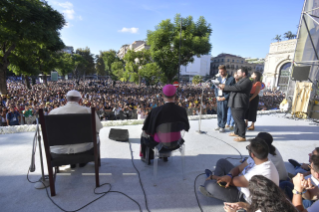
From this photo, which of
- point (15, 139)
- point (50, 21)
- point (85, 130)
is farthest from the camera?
point (50, 21)

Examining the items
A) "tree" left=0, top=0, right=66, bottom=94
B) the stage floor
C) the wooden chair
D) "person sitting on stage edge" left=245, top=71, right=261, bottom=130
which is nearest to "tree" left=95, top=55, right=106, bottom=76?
"tree" left=0, top=0, right=66, bottom=94

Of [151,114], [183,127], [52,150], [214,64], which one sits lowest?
[52,150]

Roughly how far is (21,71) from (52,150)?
51.8 ft

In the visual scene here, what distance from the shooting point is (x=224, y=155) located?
10.1 ft

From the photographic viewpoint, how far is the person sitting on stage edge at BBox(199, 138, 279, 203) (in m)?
1.49

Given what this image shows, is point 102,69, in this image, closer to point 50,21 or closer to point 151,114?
point 50,21

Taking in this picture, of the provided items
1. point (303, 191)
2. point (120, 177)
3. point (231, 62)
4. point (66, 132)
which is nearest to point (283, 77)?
point (231, 62)

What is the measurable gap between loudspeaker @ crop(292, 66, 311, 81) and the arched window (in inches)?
1427

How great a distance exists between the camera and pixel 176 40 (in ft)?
49.7

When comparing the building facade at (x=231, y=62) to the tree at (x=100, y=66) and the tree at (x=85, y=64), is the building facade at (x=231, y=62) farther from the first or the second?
the tree at (x=85, y=64)

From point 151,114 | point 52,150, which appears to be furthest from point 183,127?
point 52,150

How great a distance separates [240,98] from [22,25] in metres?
12.8

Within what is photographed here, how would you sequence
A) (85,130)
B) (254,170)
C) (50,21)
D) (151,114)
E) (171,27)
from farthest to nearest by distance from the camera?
(171,27) < (50,21) < (151,114) < (85,130) < (254,170)

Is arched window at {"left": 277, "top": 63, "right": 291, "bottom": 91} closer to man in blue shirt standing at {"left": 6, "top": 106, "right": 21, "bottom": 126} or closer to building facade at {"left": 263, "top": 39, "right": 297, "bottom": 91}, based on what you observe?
building facade at {"left": 263, "top": 39, "right": 297, "bottom": 91}
